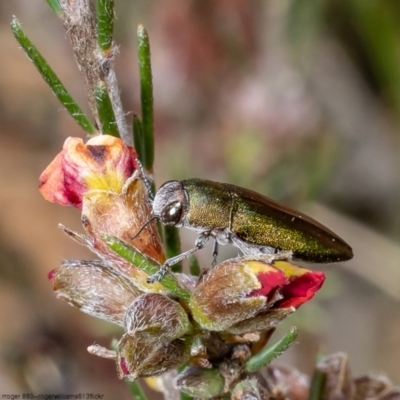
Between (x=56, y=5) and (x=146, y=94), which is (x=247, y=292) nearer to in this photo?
(x=146, y=94)

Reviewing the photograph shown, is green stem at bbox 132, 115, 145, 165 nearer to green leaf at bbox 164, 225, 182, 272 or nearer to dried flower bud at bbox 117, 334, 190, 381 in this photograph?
green leaf at bbox 164, 225, 182, 272

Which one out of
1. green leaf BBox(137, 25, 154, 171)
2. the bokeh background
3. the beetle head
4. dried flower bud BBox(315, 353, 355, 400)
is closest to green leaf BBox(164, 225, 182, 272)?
the beetle head

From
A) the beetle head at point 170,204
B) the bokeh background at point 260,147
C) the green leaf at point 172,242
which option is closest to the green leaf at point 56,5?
the beetle head at point 170,204

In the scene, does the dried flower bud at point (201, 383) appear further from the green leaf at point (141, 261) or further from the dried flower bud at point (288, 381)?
the dried flower bud at point (288, 381)

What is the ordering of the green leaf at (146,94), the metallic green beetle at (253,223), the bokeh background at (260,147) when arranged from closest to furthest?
the green leaf at (146,94)
the metallic green beetle at (253,223)
the bokeh background at (260,147)

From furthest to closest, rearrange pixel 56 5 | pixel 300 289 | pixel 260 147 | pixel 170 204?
pixel 260 147 → pixel 170 204 → pixel 56 5 → pixel 300 289

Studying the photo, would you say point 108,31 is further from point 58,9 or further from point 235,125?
point 235,125

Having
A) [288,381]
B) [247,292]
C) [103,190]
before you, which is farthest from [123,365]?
[288,381]
